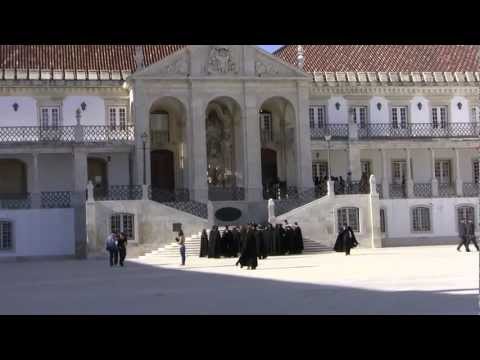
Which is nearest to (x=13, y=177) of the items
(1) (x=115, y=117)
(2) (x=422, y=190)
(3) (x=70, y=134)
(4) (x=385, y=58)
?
(3) (x=70, y=134)

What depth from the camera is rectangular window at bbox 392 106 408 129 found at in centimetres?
4069

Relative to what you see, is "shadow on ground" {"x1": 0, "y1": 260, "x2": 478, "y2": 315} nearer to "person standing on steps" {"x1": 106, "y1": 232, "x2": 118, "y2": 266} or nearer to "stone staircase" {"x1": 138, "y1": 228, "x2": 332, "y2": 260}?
"person standing on steps" {"x1": 106, "y1": 232, "x2": 118, "y2": 266}

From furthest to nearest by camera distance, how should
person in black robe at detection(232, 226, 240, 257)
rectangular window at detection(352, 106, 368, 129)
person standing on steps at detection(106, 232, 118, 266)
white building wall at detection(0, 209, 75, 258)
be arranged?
rectangular window at detection(352, 106, 368, 129) → white building wall at detection(0, 209, 75, 258) → person in black robe at detection(232, 226, 240, 257) → person standing on steps at detection(106, 232, 118, 266)

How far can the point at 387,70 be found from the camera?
4225cm

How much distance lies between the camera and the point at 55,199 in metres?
34.8

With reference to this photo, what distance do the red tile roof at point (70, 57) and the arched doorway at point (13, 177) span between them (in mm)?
5036

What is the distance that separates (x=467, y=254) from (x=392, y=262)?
15.4ft

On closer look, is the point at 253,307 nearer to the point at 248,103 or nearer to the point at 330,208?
the point at 330,208

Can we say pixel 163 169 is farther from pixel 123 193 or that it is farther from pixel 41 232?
pixel 41 232

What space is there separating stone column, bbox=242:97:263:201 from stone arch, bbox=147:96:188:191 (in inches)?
139

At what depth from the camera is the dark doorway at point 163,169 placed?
3841cm

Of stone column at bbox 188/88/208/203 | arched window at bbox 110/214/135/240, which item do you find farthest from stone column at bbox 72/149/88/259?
stone column at bbox 188/88/208/203

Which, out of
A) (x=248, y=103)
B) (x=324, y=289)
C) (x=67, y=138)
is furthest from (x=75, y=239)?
(x=324, y=289)

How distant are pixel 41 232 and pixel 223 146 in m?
10.5
